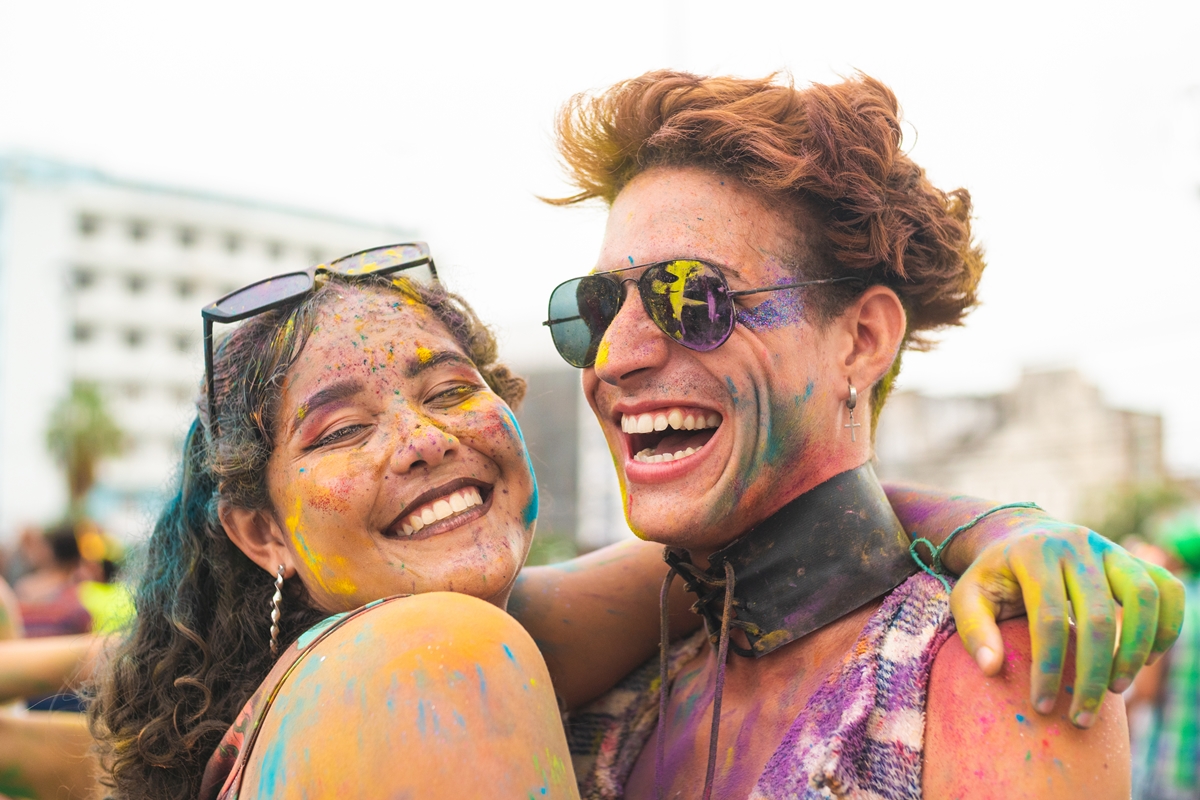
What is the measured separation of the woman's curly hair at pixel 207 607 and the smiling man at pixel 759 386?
2.21 feet

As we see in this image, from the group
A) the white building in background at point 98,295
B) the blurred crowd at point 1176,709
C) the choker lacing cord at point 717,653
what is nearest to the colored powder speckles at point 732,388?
the choker lacing cord at point 717,653

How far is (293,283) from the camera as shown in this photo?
94.2 inches

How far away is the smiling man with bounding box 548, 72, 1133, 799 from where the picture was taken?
6.46 feet

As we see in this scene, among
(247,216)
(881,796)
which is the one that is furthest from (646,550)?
(247,216)

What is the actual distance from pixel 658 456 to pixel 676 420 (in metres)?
0.10

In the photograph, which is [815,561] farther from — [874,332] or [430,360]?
[430,360]

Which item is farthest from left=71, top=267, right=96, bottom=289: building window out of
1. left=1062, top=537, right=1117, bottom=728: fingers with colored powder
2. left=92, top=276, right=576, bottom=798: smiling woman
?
left=1062, top=537, right=1117, bottom=728: fingers with colored powder

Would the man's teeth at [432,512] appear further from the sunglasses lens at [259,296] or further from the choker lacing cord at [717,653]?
the sunglasses lens at [259,296]

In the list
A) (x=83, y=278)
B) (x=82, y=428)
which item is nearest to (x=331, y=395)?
(x=82, y=428)

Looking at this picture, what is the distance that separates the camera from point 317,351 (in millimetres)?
2248

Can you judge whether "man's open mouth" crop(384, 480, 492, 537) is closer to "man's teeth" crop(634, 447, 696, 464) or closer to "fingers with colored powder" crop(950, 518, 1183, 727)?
"man's teeth" crop(634, 447, 696, 464)

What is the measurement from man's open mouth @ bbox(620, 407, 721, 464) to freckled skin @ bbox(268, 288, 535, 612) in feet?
0.96

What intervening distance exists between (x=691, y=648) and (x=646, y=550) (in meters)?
0.38

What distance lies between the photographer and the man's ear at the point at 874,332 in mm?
2234
